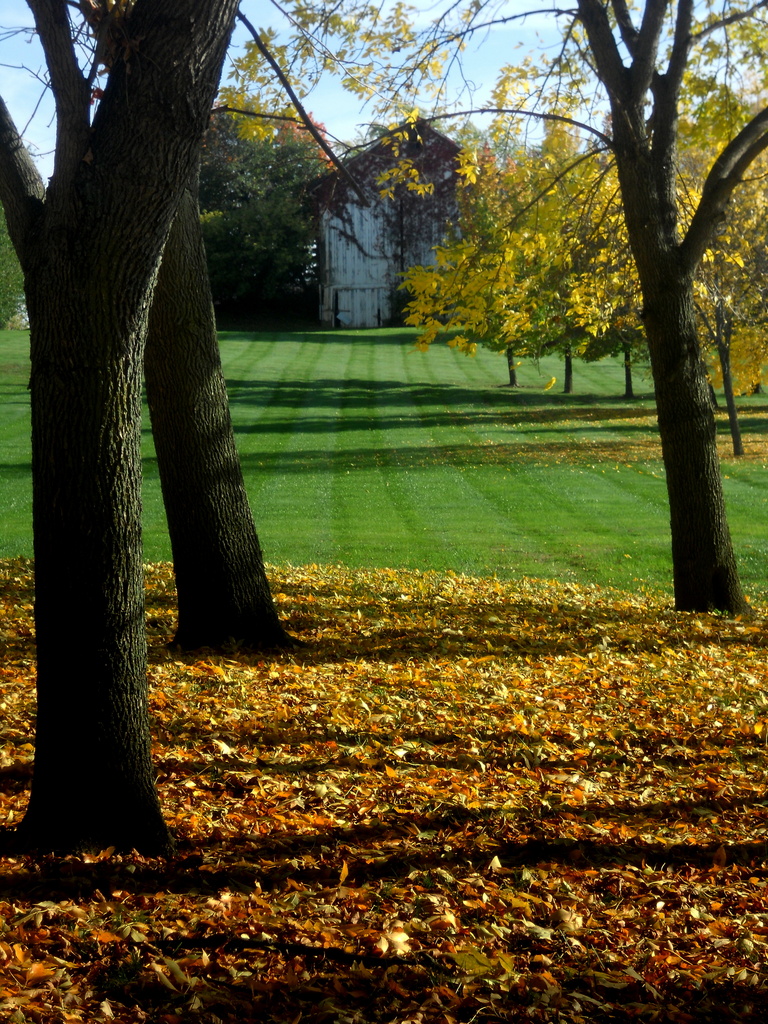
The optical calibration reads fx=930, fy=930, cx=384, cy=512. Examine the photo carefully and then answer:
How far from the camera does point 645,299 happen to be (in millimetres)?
8070

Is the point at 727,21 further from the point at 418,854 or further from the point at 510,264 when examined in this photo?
the point at 418,854

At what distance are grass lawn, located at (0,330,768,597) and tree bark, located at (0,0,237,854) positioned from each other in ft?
28.7

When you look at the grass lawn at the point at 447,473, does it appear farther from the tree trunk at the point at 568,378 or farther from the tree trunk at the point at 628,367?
the tree trunk at the point at 628,367

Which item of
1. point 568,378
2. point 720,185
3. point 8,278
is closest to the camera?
point 720,185

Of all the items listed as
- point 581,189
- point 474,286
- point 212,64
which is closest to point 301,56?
point 474,286

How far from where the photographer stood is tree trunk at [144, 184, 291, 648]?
6391mm

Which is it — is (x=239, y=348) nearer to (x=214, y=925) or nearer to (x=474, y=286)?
(x=474, y=286)

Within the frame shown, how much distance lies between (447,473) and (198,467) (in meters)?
14.0

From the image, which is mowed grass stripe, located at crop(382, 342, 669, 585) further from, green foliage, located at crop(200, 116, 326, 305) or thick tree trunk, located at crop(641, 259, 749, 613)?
green foliage, located at crop(200, 116, 326, 305)

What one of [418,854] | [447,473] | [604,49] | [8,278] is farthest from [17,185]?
[8,278]

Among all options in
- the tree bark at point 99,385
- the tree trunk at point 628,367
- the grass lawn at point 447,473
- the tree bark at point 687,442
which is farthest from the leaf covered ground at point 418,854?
the tree trunk at point 628,367

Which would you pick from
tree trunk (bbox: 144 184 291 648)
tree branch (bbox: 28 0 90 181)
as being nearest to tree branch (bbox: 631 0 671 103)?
tree trunk (bbox: 144 184 291 648)

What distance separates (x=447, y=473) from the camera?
20.2m

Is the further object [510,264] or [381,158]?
[510,264]
